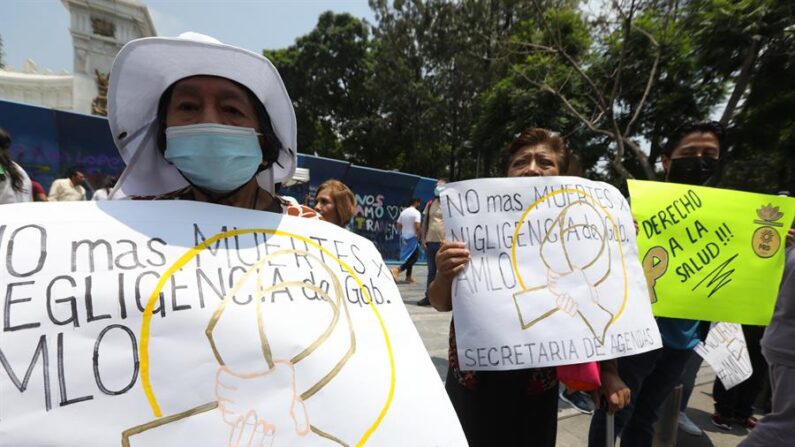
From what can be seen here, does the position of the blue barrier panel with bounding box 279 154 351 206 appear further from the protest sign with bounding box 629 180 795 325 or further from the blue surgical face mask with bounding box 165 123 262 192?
the blue surgical face mask with bounding box 165 123 262 192

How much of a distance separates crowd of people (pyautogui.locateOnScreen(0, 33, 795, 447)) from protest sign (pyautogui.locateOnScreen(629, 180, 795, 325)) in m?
0.16

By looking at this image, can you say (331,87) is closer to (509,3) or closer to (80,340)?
(509,3)

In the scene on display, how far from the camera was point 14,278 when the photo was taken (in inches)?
26.8

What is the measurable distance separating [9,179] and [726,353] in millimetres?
5169

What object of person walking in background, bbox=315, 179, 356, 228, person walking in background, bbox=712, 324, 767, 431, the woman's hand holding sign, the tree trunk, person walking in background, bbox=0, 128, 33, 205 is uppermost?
the tree trunk

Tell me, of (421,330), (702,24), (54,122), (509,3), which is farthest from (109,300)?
(509,3)

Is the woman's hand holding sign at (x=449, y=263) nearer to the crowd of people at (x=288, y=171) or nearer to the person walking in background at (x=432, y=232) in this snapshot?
the crowd of people at (x=288, y=171)

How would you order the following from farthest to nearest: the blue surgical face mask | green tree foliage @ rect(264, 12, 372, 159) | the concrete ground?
green tree foliage @ rect(264, 12, 372, 159) → the concrete ground → the blue surgical face mask

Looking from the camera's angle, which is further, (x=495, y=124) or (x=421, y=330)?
(x=495, y=124)

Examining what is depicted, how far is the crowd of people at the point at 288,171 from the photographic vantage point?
1.00 m

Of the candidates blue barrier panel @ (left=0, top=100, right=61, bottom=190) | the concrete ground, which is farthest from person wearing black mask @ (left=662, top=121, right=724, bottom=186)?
blue barrier panel @ (left=0, top=100, right=61, bottom=190)

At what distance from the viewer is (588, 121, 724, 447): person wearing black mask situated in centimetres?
177

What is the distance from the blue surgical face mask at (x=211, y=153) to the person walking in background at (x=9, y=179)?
325cm

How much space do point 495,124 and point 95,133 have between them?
41.4 feet
